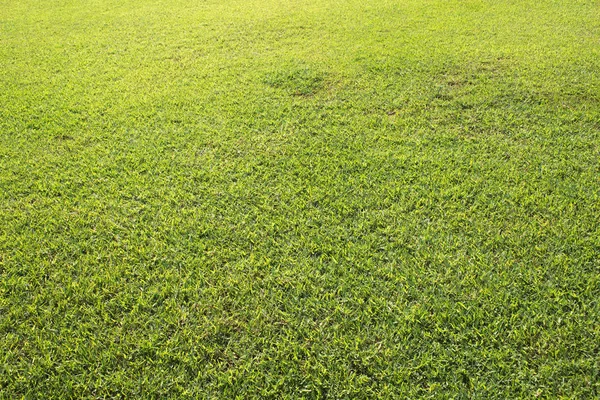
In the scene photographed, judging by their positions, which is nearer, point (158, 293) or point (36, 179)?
point (158, 293)

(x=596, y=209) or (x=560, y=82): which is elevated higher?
(x=560, y=82)

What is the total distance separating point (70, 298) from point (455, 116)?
272cm

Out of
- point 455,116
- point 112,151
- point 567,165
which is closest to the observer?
point 567,165

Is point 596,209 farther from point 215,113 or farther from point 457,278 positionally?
point 215,113

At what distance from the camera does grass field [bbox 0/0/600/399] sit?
1498 millimetres

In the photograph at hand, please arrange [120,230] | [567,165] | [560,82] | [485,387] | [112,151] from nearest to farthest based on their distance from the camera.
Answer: [485,387] < [120,230] < [567,165] < [112,151] < [560,82]

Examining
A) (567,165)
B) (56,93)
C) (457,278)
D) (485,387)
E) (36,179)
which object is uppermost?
(56,93)

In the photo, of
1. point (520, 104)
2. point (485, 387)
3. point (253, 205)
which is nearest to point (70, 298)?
point (253, 205)

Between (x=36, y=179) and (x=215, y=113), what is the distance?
4.25 ft

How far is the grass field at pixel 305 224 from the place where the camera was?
150cm

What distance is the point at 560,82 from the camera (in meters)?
3.35

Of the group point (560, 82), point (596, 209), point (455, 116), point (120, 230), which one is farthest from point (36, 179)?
point (560, 82)

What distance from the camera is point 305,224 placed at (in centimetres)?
210

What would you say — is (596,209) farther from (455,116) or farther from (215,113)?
(215,113)
